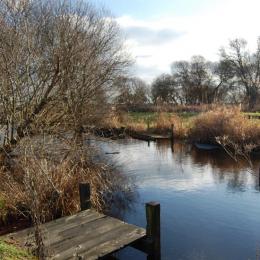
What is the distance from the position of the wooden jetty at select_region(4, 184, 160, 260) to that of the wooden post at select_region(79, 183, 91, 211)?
404 mm

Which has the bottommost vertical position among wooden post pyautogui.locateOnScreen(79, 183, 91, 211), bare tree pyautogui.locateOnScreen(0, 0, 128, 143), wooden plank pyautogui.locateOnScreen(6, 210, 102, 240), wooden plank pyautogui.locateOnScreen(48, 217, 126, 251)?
wooden plank pyautogui.locateOnScreen(48, 217, 126, 251)

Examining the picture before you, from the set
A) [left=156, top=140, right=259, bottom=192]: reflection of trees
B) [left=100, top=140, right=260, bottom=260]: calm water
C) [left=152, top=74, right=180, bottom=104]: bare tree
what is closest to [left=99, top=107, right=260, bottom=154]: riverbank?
[left=156, top=140, right=259, bottom=192]: reflection of trees

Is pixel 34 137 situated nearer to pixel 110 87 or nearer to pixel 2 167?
pixel 2 167

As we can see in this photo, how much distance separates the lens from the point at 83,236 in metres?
6.31

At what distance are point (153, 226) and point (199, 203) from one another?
379 centimetres

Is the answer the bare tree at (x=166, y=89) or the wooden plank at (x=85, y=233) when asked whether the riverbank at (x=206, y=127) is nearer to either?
the wooden plank at (x=85, y=233)

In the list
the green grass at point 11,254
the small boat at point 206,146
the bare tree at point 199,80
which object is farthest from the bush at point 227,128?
the bare tree at point 199,80

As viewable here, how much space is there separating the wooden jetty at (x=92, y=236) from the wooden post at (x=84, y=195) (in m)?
0.40

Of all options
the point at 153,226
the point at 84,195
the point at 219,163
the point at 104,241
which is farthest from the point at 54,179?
the point at 219,163

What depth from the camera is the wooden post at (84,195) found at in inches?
300

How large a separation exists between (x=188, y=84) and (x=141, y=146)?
25974mm

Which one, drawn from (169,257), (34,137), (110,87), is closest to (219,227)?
(169,257)

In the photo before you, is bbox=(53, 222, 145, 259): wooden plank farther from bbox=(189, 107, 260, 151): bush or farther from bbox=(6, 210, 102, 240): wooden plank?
bbox=(189, 107, 260, 151): bush

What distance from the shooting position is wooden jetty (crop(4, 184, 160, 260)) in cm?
577
